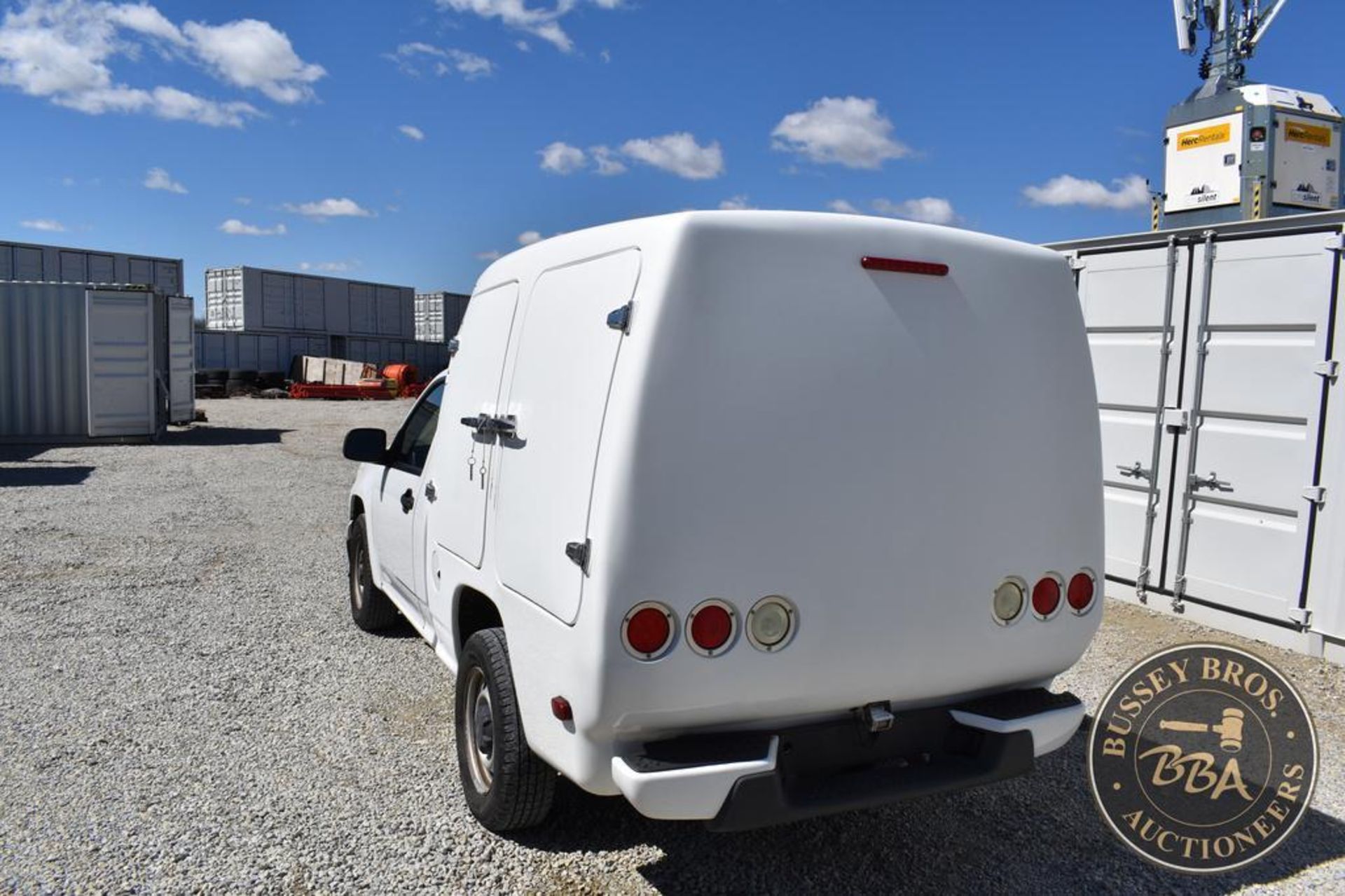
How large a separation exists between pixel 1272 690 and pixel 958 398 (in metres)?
3.71

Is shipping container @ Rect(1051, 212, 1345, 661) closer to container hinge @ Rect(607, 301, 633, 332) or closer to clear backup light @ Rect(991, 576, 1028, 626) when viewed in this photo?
clear backup light @ Rect(991, 576, 1028, 626)

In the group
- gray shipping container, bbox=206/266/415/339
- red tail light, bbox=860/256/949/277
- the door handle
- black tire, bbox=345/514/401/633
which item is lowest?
black tire, bbox=345/514/401/633

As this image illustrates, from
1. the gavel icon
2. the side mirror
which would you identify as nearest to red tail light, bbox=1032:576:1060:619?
the gavel icon

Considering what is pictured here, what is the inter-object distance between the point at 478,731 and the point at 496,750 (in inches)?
11.2

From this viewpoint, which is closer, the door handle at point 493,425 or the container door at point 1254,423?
the door handle at point 493,425

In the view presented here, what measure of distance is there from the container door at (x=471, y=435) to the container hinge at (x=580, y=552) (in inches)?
34.4

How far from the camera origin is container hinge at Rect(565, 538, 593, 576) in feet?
8.79

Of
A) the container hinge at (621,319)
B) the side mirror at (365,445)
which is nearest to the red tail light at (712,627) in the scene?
the container hinge at (621,319)

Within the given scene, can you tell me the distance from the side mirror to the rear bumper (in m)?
2.88

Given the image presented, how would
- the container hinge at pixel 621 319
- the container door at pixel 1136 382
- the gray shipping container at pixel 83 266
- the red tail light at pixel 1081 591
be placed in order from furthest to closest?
the gray shipping container at pixel 83 266, the container door at pixel 1136 382, the red tail light at pixel 1081 591, the container hinge at pixel 621 319

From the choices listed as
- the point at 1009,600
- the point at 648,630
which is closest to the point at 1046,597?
the point at 1009,600

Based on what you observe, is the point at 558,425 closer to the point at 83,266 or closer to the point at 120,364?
the point at 120,364

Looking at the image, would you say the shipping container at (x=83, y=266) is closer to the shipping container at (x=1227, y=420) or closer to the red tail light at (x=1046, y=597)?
the shipping container at (x=1227, y=420)

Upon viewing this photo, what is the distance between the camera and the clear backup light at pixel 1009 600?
3.13 m
